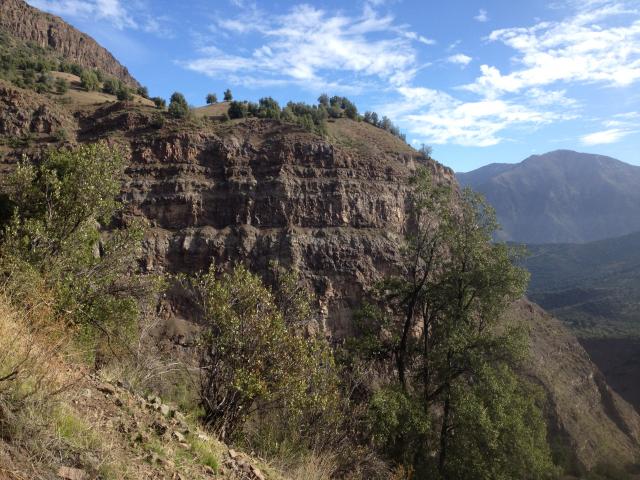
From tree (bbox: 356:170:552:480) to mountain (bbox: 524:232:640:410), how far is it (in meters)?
2.53

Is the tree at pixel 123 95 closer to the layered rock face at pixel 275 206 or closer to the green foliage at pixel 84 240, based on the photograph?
the layered rock face at pixel 275 206

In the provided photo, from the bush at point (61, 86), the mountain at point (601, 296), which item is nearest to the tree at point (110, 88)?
the bush at point (61, 86)

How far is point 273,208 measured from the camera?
44125 mm

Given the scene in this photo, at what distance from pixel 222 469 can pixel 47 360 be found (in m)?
2.59

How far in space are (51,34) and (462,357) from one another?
11530 cm

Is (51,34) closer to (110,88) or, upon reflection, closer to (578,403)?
(110,88)

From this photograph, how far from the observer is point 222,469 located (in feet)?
18.8

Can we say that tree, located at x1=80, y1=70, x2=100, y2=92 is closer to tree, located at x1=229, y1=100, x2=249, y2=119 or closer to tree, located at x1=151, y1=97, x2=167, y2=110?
tree, located at x1=151, y1=97, x2=167, y2=110

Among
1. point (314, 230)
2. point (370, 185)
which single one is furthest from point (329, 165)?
point (314, 230)

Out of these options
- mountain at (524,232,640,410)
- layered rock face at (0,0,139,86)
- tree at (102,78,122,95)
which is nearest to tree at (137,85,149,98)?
tree at (102,78,122,95)

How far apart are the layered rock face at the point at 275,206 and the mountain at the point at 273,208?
108mm

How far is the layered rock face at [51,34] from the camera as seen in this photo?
8775 cm

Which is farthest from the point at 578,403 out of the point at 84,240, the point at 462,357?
the point at 84,240

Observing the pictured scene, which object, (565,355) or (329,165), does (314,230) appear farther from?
(565,355)
